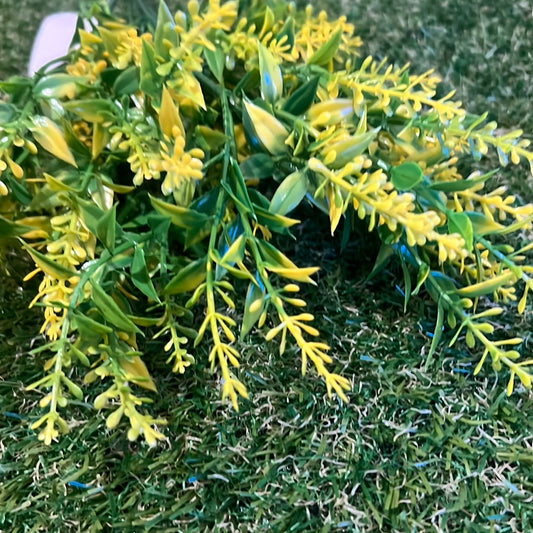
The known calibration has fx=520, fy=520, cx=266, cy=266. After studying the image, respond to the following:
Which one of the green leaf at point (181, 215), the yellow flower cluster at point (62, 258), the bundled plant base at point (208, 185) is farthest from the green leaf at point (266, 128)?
the yellow flower cluster at point (62, 258)

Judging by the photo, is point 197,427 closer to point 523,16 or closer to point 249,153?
point 249,153

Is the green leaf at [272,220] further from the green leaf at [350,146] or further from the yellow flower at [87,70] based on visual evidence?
the yellow flower at [87,70]

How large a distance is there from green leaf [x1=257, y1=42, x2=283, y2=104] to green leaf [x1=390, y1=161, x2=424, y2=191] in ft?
0.54

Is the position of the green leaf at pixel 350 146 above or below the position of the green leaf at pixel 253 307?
above

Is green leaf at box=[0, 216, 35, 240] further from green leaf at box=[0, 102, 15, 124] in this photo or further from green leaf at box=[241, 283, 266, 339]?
green leaf at box=[241, 283, 266, 339]

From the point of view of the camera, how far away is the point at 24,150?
0.59 meters

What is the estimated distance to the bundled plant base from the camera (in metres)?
0.51

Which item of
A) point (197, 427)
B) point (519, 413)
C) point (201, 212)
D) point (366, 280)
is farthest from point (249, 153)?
point (519, 413)

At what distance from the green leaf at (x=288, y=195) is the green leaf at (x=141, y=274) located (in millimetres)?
142

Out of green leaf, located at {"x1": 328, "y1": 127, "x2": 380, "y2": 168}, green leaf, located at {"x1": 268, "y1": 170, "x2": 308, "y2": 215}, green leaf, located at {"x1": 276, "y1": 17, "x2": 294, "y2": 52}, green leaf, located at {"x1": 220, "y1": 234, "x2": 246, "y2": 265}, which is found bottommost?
green leaf, located at {"x1": 220, "y1": 234, "x2": 246, "y2": 265}

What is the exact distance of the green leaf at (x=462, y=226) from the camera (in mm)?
528

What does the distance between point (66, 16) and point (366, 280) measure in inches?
28.7

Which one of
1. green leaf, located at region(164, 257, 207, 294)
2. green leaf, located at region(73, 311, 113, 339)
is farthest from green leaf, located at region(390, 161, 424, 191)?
green leaf, located at region(73, 311, 113, 339)

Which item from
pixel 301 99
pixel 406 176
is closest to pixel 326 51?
pixel 301 99
